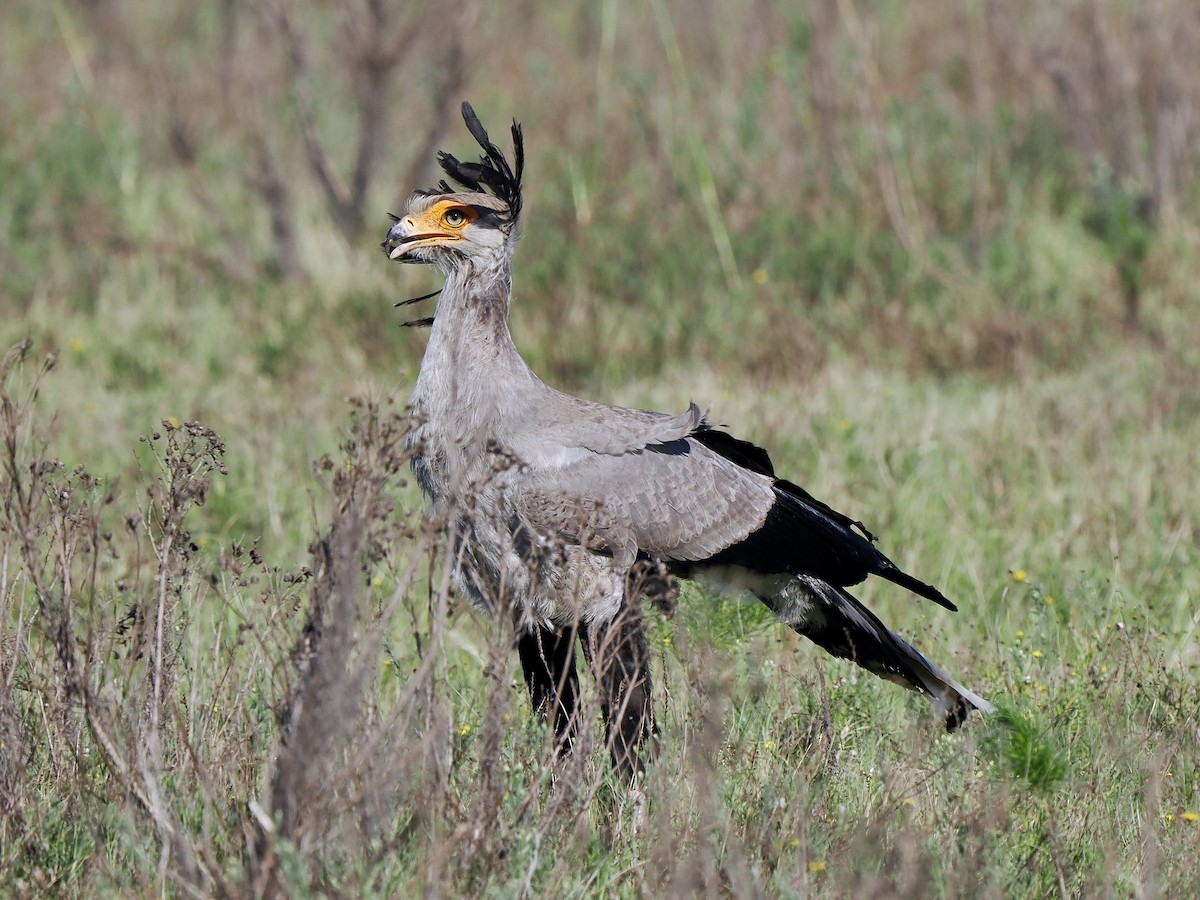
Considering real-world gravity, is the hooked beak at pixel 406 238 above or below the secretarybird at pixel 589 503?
above

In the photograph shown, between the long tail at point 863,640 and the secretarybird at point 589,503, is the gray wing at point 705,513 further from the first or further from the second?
the long tail at point 863,640

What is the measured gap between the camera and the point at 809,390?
7.23 metres

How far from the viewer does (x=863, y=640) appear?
4320 millimetres

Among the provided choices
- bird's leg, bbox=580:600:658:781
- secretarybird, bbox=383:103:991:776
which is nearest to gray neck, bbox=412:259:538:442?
secretarybird, bbox=383:103:991:776

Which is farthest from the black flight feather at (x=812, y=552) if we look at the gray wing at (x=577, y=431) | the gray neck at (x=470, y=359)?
the gray neck at (x=470, y=359)

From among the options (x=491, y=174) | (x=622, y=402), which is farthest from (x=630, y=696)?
(x=622, y=402)

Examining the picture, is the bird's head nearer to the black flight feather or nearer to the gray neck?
the gray neck

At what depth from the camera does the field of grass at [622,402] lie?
3021 mm

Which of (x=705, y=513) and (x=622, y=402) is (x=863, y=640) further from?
(x=622, y=402)

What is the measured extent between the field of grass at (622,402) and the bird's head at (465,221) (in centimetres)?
66

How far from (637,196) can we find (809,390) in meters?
2.74

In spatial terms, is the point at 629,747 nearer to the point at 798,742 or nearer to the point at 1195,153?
the point at 798,742

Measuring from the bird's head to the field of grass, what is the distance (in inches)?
25.9

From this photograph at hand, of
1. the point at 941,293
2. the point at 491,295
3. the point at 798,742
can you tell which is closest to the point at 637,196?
the point at 941,293
